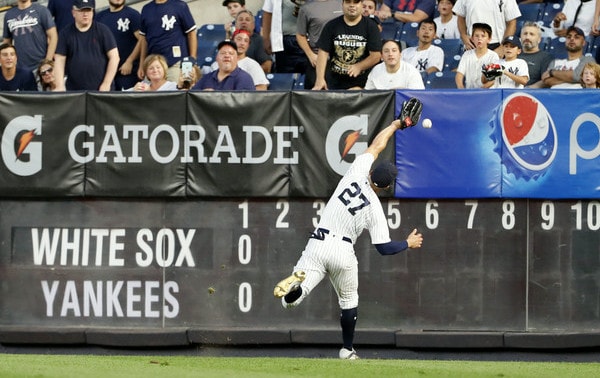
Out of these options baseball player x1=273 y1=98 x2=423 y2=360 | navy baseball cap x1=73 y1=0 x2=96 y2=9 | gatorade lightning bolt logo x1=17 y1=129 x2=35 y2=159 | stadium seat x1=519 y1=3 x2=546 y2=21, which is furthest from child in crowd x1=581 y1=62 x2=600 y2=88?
gatorade lightning bolt logo x1=17 y1=129 x2=35 y2=159

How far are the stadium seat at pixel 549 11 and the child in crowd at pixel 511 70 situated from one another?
115 inches

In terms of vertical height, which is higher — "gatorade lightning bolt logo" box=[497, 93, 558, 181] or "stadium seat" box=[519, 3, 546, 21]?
"stadium seat" box=[519, 3, 546, 21]

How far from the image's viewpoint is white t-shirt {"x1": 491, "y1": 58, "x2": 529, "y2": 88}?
50.0 ft

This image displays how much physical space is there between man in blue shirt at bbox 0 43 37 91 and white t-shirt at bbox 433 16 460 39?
18.0 ft

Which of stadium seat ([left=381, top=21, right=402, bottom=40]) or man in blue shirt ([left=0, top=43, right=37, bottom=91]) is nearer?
man in blue shirt ([left=0, top=43, right=37, bottom=91])

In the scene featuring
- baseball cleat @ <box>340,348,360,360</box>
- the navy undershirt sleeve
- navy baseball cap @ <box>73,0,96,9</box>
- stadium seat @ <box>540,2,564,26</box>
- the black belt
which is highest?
stadium seat @ <box>540,2,564,26</box>

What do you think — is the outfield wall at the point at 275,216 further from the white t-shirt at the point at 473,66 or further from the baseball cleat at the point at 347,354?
the baseball cleat at the point at 347,354

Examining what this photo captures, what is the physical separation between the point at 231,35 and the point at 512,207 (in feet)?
17.7

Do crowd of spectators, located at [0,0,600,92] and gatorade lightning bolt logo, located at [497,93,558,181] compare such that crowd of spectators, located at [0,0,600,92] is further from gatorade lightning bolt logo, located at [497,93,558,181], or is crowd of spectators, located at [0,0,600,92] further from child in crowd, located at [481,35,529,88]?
gatorade lightning bolt logo, located at [497,93,558,181]

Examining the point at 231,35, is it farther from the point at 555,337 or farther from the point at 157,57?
the point at 555,337

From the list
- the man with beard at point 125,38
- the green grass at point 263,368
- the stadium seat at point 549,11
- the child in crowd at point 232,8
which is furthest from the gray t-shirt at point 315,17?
the green grass at point 263,368

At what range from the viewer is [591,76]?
14.8 m

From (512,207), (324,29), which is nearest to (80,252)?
(324,29)

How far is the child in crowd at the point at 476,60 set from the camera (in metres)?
15.4
